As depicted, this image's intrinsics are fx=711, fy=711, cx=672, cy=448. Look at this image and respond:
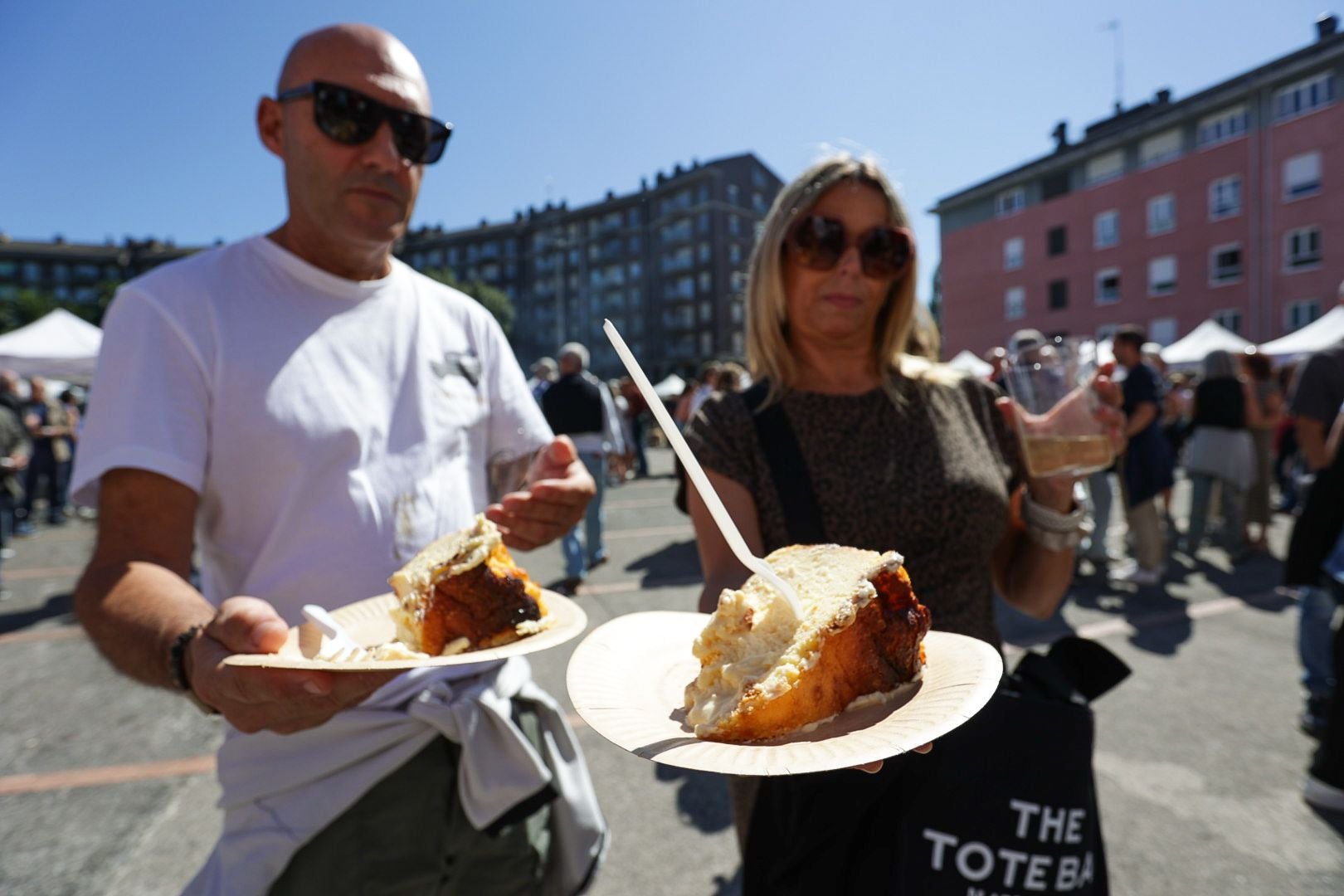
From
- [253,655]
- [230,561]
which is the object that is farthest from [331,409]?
[253,655]

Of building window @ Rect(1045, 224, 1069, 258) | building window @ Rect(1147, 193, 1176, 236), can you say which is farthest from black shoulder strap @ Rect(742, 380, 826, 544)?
building window @ Rect(1045, 224, 1069, 258)

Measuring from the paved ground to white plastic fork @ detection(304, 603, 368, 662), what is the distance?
→ 27.1 inches

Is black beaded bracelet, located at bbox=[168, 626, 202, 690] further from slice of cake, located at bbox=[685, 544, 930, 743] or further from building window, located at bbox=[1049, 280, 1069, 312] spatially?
building window, located at bbox=[1049, 280, 1069, 312]

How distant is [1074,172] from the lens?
38.2m

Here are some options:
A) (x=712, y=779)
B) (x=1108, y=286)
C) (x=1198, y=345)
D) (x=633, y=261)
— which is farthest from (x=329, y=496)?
(x=633, y=261)

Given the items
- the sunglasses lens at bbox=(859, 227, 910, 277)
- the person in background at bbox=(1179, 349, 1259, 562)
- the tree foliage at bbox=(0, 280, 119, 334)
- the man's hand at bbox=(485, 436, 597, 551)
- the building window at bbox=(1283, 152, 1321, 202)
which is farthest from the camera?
the tree foliage at bbox=(0, 280, 119, 334)

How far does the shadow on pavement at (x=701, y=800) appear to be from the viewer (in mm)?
3393

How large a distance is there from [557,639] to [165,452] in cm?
99

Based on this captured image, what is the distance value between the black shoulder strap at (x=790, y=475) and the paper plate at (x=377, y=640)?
620 mm

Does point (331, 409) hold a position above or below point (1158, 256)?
below

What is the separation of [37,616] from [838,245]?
8.54 meters

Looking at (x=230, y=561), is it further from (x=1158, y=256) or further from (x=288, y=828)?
(x=1158, y=256)

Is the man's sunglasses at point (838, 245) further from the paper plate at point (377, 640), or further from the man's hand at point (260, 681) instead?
the man's hand at point (260, 681)

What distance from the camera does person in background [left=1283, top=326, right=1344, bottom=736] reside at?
3619mm
